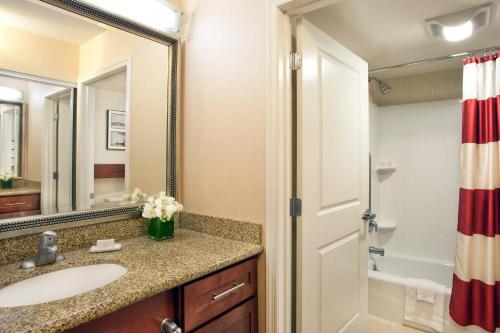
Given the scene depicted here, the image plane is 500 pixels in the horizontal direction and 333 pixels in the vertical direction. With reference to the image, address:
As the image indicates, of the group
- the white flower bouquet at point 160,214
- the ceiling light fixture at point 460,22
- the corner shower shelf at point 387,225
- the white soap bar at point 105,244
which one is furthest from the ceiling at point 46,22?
the corner shower shelf at point 387,225

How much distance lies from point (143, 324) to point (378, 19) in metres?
2.07

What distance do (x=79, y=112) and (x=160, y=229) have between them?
0.64 m

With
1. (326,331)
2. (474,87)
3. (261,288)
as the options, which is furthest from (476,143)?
(261,288)

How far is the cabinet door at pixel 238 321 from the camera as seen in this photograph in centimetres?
107

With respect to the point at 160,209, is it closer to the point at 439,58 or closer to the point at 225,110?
the point at 225,110

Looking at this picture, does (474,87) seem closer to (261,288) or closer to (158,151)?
(261,288)

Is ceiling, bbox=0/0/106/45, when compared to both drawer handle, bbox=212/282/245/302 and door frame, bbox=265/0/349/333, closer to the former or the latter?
door frame, bbox=265/0/349/333

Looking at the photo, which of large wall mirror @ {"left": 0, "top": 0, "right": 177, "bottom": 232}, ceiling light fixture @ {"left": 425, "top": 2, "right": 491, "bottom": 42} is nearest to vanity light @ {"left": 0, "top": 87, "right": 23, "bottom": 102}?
large wall mirror @ {"left": 0, "top": 0, "right": 177, "bottom": 232}

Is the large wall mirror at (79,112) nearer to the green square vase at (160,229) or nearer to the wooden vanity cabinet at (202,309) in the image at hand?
the green square vase at (160,229)

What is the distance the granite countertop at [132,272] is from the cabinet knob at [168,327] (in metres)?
0.13

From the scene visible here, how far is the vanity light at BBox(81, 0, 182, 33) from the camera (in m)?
1.35

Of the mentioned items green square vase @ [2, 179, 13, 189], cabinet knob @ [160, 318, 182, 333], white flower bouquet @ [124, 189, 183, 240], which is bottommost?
cabinet knob @ [160, 318, 182, 333]

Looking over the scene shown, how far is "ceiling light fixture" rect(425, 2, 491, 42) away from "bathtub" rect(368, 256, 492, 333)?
1.80 meters

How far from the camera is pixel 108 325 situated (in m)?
0.79
